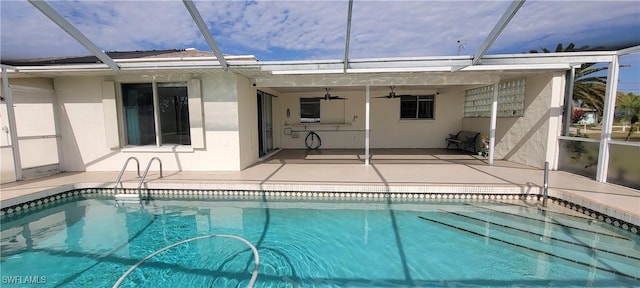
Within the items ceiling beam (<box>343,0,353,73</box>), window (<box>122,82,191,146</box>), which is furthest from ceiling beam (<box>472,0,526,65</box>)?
window (<box>122,82,191,146</box>)

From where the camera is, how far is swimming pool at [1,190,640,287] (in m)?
2.70

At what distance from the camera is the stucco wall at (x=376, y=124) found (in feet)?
30.9

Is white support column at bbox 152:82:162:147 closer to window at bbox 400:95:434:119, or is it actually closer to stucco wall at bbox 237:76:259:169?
stucco wall at bbox 237:76:259:169

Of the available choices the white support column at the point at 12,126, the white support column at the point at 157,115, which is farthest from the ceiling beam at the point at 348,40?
the white support column at the point at 12,126

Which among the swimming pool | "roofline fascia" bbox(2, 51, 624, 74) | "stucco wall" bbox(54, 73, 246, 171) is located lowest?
the swimming pool

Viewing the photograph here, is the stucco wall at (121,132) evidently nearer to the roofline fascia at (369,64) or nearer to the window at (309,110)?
the roofline fascia at (369,64)

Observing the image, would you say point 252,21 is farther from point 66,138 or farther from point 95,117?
point 66,138

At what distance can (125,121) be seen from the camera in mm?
6215

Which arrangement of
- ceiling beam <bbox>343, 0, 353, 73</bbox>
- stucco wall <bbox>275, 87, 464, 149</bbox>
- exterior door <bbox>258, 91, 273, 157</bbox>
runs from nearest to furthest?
ceiling beam <bbox>343, 0, 353, 73</bbox> < exterior door <bbox>258, 91, 273, 157</bbox> < stucco wall <bbox>275, 87, 464, 149</bbox>

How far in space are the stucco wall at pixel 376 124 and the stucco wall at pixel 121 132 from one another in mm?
3944

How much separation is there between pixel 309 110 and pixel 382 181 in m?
5.36

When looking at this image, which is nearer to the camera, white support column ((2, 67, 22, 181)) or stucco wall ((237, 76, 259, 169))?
white support column ((2, 67, 22, 181))

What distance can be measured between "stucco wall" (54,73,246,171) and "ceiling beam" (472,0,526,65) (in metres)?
4.59

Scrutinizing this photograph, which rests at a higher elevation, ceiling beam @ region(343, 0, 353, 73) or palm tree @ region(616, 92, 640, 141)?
ceiling beam @ region(343, 0, 353, 73)
